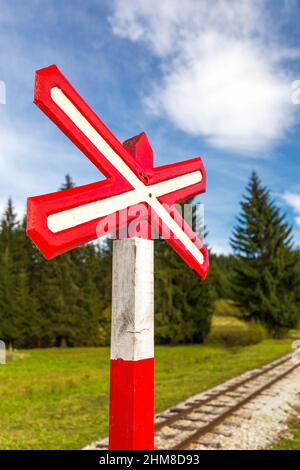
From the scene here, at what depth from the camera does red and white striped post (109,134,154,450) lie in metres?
1.60

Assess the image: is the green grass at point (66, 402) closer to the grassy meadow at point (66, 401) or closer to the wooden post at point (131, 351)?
the grassy meadow at point (66, 401)

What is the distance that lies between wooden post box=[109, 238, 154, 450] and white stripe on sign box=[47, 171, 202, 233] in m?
0.17

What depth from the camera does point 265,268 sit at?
3681cm

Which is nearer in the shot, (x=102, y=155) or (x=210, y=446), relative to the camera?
(x=102, y=155)

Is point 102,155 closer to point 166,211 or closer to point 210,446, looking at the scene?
point 166,211

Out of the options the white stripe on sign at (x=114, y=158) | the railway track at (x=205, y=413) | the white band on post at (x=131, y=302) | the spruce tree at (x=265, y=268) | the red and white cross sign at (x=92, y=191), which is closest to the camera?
the red and white cross sign at (x=92, y=191)

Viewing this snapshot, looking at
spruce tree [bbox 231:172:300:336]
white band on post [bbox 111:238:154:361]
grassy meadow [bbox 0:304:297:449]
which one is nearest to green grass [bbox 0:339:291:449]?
grassy meadow [bbox 0:304:297:449]

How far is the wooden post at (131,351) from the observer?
1.60m

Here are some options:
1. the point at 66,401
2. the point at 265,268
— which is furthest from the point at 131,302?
the point at 265,268

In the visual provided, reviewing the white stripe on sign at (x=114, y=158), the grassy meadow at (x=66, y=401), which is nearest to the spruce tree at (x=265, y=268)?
the grassy meadow at (x=66, y=401)

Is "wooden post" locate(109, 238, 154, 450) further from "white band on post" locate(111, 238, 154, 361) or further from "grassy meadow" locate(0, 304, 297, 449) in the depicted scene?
"grassy meadow" locate(0, 304, 297, 449)
